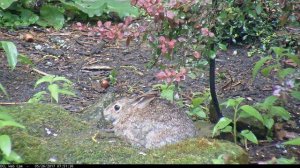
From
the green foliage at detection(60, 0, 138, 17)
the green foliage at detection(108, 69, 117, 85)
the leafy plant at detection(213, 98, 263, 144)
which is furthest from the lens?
the green foliage at detection(60, 0, 138, 17)

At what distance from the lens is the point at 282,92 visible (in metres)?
2.53

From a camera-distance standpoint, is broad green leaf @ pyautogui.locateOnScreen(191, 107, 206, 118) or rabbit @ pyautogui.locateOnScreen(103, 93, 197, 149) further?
broad green leaf @ pyautogui.locateOnScreen(191, 107, 206, 118)

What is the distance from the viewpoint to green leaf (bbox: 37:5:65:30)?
5.93 meters

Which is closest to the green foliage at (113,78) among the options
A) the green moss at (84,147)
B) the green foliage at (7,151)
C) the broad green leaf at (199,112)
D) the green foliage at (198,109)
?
the green foliage at (198,109)

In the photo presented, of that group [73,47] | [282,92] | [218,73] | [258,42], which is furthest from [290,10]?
[73,47]

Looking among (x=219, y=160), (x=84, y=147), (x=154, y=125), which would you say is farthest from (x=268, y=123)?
(x=84, y=147)

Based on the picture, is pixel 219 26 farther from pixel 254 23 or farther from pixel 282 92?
pixel 254 23

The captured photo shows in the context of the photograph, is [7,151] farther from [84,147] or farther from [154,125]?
[154,125]

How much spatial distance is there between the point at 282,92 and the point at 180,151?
2.02 feet

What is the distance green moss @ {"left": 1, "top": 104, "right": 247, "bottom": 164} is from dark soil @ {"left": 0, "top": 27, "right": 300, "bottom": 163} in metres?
0.70

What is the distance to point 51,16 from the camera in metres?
6.01

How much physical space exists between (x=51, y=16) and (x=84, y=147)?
3490 mm

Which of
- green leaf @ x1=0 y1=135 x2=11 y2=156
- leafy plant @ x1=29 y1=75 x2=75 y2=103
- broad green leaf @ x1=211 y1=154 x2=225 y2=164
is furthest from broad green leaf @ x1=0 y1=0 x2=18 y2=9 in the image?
broad green leaf @ x1=211 y1=154 x2=225 y2=164

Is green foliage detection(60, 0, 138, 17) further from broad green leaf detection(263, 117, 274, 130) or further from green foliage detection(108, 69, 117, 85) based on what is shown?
broad green leaf detection(263, 117, 274, 130)
